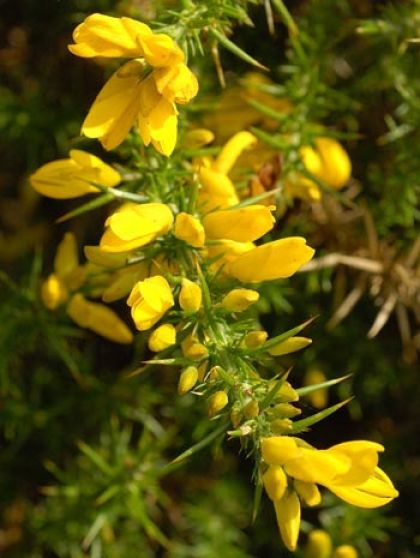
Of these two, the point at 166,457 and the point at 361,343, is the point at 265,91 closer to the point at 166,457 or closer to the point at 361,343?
the point at 361,343

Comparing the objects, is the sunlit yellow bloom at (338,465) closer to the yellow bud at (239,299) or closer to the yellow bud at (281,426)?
the yellow bud at (281,426)

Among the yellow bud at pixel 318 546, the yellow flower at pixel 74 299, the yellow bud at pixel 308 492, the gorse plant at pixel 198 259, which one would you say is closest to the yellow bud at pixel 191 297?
the gorse plant at pixel 198 259

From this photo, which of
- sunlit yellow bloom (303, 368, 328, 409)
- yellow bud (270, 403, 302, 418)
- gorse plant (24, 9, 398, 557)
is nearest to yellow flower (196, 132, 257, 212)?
gorse plant (24, 9, 398, 557)

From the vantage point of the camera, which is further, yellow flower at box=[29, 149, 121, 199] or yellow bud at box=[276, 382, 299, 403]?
yellow flower at box=[29, 149, 121, 199]

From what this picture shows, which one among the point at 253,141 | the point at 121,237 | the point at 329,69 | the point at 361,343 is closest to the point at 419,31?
the point at 329,69

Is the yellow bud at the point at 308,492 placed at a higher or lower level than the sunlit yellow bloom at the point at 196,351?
lower

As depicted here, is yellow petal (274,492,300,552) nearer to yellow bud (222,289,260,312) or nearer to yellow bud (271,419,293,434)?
yellow bud (271,419,293,434)
